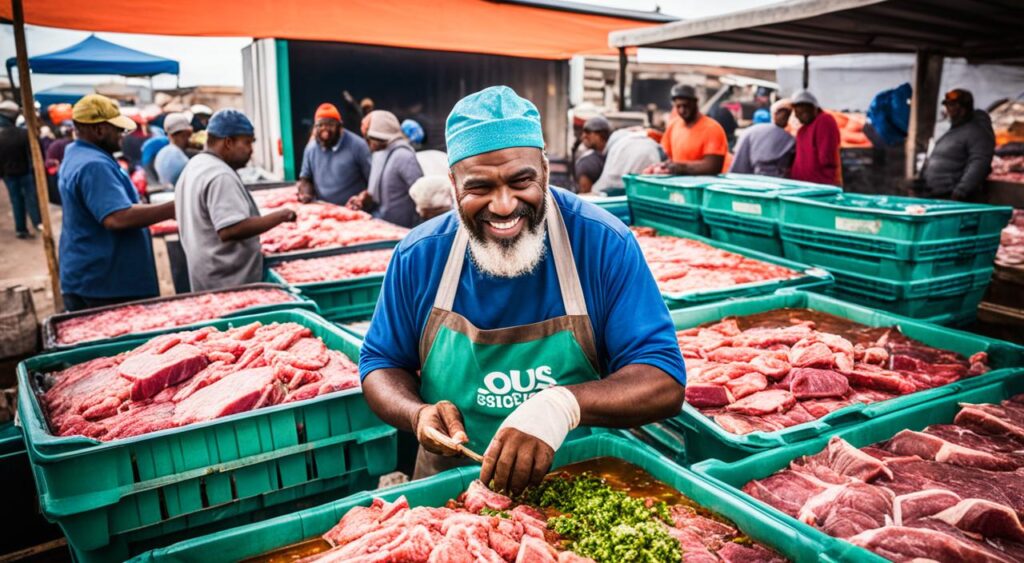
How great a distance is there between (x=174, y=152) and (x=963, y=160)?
1130 centimetres

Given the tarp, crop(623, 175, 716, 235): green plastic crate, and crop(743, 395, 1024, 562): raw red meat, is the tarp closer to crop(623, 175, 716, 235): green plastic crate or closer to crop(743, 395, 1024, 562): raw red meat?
crop(623, 175, 716, 235): green plastic crate

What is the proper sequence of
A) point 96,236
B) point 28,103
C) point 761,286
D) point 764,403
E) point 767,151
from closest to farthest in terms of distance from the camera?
point 764,403 → point 28,103 → point 761,286 → point 96,236 → point 767,151

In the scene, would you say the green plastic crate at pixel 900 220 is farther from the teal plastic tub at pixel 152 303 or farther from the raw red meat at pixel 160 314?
the raw red meat at pixel 160 314

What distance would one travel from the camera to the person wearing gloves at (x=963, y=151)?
8109 millimetres

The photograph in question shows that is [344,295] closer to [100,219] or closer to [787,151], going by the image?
[100,219]

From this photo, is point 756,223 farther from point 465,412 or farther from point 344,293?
point 465,412

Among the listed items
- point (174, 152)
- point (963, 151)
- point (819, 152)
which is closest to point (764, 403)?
point (819, 152)

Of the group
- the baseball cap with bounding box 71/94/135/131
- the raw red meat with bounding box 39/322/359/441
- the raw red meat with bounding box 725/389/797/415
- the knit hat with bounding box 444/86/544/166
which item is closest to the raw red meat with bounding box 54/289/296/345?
the raw red meat with bounding box 39/322/359/441

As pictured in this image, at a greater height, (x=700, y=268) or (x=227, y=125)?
(x=227, y=125)

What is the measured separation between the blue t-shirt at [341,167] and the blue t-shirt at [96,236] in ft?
11.2

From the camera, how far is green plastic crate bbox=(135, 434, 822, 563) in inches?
78.4

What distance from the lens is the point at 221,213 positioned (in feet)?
16.3

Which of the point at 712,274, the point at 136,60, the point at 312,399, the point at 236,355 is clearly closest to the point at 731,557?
the point at 312,399

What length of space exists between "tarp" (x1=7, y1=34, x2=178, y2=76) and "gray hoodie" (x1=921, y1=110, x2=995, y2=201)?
1700cm
